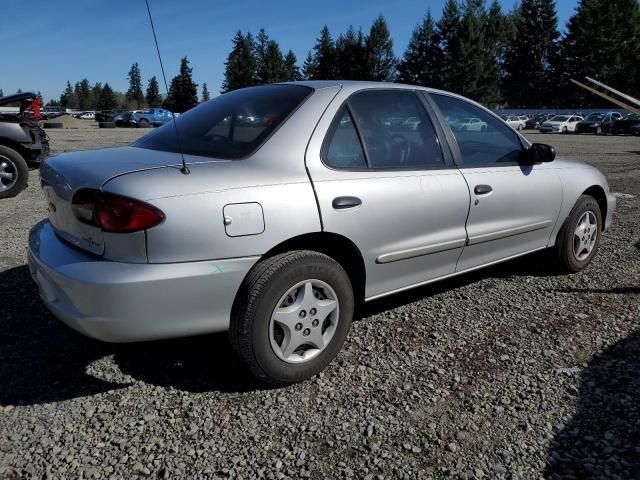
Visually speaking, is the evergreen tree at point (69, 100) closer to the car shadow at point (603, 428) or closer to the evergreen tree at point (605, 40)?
the evergreen tree at point (605, 40)

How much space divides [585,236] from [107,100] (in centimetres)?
12613

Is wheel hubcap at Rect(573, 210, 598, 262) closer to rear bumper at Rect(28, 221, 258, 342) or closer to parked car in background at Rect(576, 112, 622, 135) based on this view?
rear bumper at Rect(28, 221, 258, 342)

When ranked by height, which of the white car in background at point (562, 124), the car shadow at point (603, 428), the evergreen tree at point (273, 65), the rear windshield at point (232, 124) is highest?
the evergreen tree at point (273, 65)

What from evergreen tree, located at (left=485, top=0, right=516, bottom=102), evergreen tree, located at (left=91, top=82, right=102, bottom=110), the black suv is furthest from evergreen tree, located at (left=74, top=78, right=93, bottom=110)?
the black suv

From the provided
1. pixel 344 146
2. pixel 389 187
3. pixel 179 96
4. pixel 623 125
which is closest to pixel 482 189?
pixel 389 187

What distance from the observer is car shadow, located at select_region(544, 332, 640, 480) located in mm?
2133

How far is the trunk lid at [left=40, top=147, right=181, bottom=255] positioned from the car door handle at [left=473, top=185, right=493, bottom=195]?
1860 millimetres

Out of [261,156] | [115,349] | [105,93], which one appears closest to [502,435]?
[261,156]

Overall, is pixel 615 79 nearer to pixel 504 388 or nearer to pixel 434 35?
pixel 434 35

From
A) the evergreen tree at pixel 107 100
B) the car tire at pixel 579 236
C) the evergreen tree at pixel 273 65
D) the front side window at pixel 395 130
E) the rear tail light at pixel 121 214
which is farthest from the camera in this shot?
the evergreen tree at pixel 107 100

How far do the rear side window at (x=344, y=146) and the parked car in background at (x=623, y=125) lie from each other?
36.7 meters

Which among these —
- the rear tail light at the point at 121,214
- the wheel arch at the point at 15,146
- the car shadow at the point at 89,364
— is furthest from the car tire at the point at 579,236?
the wheel arch at the point at 15,146

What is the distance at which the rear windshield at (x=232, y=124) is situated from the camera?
9.12 feet

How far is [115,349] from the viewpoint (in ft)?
10.3
